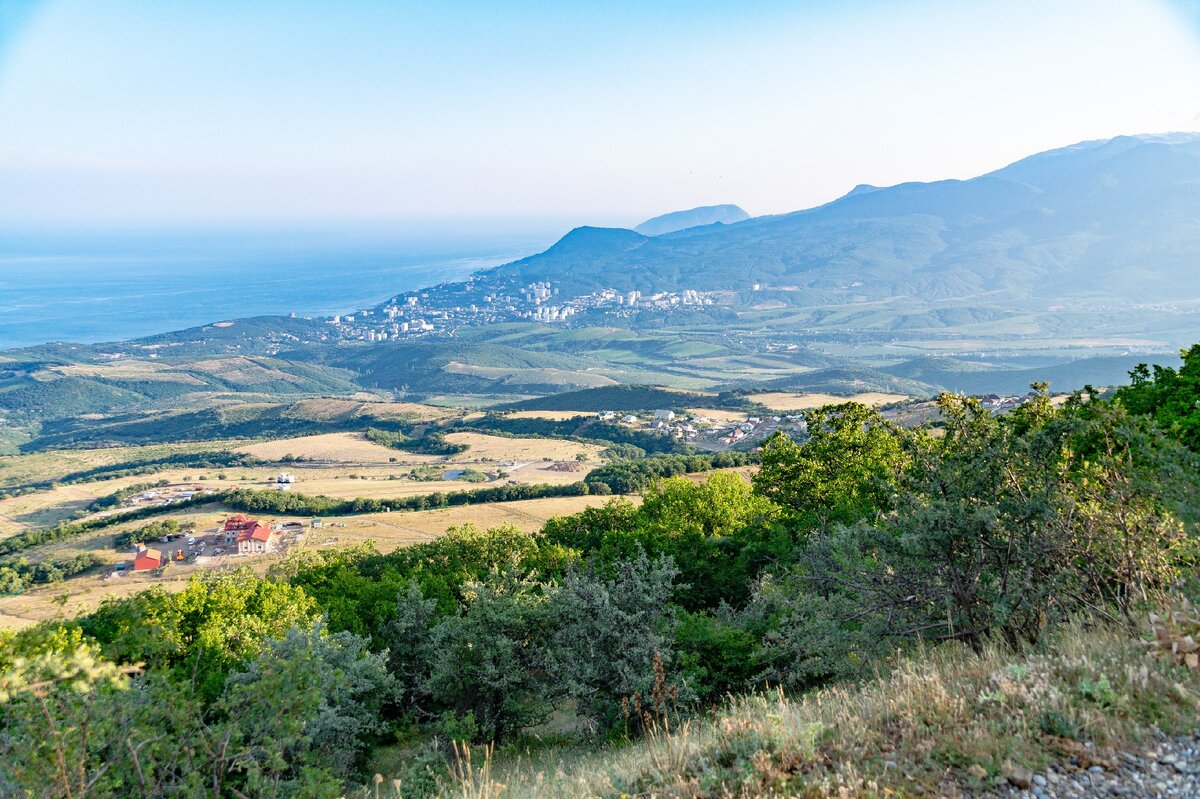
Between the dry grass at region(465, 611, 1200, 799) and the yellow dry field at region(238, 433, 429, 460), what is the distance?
384 ft

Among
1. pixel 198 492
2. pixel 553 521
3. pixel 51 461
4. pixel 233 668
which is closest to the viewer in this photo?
pixel 233 668

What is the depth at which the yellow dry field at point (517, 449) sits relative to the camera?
11244 centimetres

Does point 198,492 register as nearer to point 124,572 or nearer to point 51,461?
point 124,572

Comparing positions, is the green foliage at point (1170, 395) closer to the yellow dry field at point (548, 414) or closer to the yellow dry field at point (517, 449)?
the yellow dry field at point (517, 449)

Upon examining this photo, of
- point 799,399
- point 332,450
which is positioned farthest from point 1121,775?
point 799,399

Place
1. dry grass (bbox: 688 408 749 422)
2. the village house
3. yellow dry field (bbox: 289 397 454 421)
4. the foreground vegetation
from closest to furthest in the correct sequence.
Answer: the foreground vegetation → the village house → dry grass (bbox: 688 408 749 422) → yellow dry field (bbox: 289 397 454 421)

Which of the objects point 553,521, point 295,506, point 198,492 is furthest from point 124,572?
point 553,521

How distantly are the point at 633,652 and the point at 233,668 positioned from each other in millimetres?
12014

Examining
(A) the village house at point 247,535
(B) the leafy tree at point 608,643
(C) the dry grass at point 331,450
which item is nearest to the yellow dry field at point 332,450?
(C) the dry grass at point 331,450

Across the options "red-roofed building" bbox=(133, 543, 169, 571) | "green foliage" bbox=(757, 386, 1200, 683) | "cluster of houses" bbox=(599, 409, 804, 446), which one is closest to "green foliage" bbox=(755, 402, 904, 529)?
"green foliage" bbox=(757, 386, 1200, 683)

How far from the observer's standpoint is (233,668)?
18266 millimetres

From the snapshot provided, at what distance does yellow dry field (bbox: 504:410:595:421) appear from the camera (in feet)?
498

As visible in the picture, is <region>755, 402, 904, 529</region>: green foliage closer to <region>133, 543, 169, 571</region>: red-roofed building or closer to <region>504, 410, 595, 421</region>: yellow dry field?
<region>133, 543, 169, 571</region>: red-roofed building

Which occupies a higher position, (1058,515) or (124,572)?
(1058,515)
